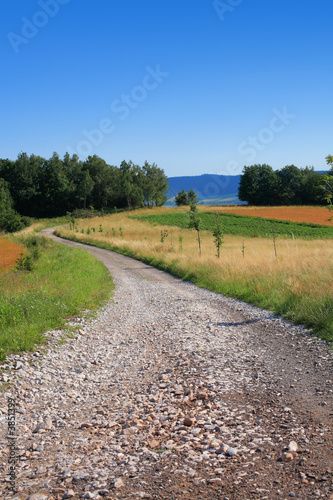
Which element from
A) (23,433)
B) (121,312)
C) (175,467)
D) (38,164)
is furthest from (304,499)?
(38,164)

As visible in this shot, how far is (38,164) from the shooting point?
360 ft

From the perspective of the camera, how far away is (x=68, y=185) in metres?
103

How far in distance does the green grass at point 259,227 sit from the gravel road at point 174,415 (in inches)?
1792

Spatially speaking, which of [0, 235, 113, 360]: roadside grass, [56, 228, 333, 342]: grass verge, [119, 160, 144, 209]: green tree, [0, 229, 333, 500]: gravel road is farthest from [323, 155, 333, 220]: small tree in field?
[119, 160, 144, 209]: green tree

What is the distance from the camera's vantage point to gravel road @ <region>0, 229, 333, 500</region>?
341 cm

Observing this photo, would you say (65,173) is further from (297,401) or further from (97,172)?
(297,401)

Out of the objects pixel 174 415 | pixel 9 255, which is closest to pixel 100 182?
pixel 9 255

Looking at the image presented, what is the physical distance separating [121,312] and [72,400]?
664 cm

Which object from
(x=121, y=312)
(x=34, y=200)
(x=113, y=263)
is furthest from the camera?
(x=34, y=200)

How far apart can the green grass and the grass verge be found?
3399 cm

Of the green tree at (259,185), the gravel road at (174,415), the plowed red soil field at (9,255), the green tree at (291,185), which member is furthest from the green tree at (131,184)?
the gravel road at (174,415)

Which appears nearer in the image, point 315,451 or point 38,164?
point 315,451

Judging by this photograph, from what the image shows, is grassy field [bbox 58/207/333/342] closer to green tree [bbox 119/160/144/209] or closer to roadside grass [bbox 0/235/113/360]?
roadside grass [bbox 0/235/113/360]

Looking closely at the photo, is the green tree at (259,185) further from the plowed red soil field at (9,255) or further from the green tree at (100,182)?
the plowed red soil field at (9,255)
